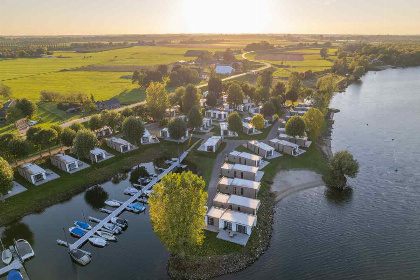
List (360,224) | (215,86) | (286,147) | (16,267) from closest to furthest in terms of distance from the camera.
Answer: (16,267) → (360,224) → (286,147) → (215,86)

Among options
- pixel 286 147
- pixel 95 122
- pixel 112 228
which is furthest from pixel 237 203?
pixel 95 122

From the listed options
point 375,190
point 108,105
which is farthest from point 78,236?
point 108,105

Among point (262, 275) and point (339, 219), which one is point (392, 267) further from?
point (262, 275)

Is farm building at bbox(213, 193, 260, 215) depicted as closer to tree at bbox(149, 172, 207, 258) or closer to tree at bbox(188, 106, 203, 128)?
tree at bbox(149, 172, 207, 258)

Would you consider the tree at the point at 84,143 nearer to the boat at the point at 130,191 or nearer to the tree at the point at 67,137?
the tree at the point at 67,137

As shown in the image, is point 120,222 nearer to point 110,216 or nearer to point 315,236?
point 110,216

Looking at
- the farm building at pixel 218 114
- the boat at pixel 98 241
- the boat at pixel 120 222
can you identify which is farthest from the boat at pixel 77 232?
the farm building at pixel 218 114
